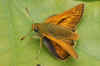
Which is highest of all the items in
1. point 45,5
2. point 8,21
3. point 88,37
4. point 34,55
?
point 45,5

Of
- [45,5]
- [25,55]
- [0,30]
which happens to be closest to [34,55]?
[25,55]

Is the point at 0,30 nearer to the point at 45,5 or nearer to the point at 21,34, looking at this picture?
the point at 21,34

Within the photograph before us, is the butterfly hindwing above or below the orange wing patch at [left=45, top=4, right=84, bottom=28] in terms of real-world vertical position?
below

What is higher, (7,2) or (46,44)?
(7,2)

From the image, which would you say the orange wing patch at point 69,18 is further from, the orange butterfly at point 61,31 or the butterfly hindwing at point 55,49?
the butterfly hindwing at point 55,49

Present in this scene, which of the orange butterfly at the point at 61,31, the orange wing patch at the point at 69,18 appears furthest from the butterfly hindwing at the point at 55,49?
the orange wing patch at the point at 69,18

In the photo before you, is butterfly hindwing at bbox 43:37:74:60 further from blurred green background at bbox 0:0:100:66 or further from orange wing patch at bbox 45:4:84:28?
orange wing patch at bbox 45:4:84:28

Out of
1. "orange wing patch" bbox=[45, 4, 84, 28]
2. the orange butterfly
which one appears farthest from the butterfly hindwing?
"orange wing patch" bbox=[45, 4, 84, 28]

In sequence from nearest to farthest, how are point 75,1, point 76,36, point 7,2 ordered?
1. point 76,36
2. point 7,2
3. point 75,1
